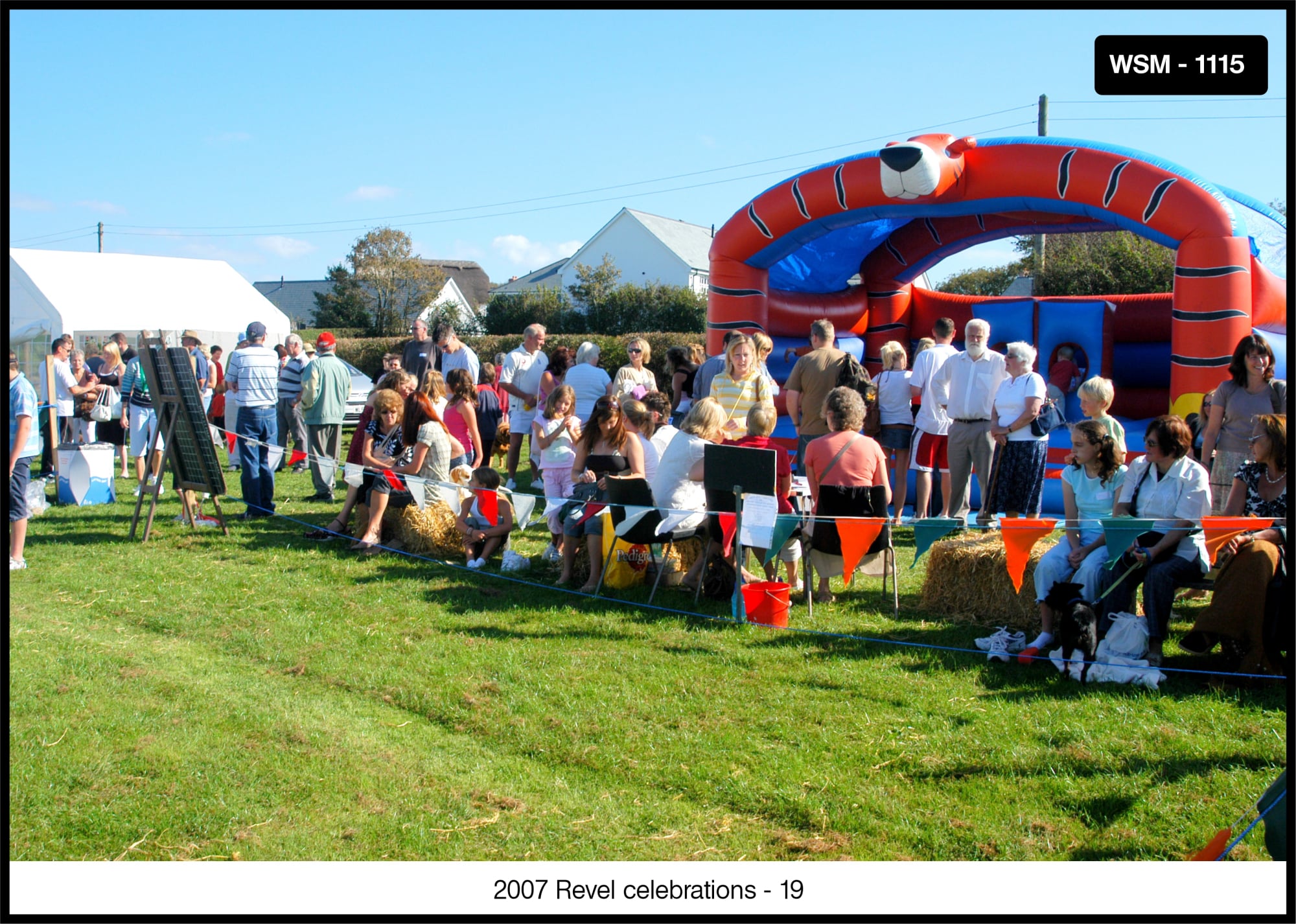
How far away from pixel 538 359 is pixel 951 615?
17.9ft

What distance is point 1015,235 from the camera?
38.5ft

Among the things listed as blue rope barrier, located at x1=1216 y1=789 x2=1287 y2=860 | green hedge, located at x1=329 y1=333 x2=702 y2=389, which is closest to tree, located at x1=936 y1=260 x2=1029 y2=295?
green hedge, located at x1=329 y1=333 x2=702 y2=389

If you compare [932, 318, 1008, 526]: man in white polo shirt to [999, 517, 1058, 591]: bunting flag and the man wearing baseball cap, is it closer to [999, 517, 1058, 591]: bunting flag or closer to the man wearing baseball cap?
Result: [999, 517, 1058, 591]: bunting flag

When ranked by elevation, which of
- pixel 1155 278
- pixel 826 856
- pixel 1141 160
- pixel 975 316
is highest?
pixel 1155 278

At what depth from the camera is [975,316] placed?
39.8 feet

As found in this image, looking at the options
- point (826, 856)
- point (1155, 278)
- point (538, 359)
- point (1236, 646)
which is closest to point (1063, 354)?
point (538, 359)

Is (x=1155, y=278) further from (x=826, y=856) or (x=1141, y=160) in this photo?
(x=826, y=856)

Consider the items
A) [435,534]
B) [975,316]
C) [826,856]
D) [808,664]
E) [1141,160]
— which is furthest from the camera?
[975,316]

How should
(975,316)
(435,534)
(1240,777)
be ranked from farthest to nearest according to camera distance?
(975,316) < (435,534) < (1240,777)

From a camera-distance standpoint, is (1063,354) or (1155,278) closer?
(1063,354)

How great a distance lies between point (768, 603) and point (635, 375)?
3.67 meters

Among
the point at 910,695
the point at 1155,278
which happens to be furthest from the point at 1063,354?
the point at 1155,278

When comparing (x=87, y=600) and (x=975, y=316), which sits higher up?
(x=975, y=316)

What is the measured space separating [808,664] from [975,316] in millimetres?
8238
